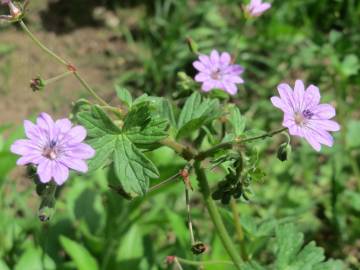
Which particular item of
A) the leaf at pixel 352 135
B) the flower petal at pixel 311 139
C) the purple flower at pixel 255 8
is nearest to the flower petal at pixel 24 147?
the flower petal at pixel 311 139

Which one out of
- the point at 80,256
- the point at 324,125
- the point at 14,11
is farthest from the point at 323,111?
the point at 80,256

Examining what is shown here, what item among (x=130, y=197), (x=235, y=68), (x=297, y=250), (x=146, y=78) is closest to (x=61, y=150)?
(x=130, y=197)

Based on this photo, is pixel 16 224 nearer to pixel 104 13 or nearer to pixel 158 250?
pixel 158 250

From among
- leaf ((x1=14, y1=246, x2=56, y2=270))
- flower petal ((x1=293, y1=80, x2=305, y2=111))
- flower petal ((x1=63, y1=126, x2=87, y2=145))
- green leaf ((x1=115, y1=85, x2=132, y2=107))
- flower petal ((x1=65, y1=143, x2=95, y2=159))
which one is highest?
green leaf ((x1=115, y1=85, x2=132, y2=107))

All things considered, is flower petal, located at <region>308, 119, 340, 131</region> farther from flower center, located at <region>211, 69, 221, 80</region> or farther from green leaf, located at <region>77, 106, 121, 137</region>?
green leaf, located at <region>77, 106, 121, 137</region>

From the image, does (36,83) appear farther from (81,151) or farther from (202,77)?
(202,77)

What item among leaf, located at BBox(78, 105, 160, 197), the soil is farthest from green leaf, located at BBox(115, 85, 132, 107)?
the soil
